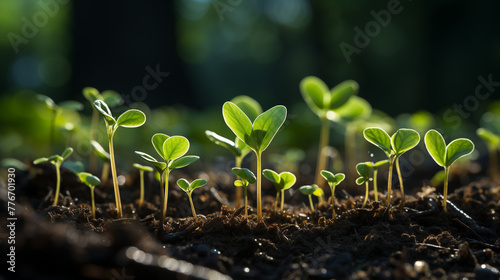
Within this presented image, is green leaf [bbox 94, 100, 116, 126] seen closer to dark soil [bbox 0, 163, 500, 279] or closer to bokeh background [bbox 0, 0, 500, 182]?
dark soil [bbox 0, 163, 500, 279]

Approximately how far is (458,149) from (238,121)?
30.5 inches

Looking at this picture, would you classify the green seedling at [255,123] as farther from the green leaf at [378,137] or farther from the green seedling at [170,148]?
the green leaf at [378,137]

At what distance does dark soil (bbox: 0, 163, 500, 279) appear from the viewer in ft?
2.80

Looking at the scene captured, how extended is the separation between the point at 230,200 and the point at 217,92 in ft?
46.8

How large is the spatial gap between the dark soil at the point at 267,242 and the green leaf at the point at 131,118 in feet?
1.08

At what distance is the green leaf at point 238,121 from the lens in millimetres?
1244

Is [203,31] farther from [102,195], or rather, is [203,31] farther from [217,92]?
[102,195]

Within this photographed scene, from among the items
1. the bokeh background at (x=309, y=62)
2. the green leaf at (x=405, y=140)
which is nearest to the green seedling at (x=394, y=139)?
the green leaf at (x=405, y=140)

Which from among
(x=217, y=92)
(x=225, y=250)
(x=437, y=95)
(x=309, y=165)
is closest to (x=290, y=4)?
(x=217, y=92)

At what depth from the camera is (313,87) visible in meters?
1.94

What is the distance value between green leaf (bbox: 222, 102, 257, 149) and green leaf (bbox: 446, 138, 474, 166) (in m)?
0.69

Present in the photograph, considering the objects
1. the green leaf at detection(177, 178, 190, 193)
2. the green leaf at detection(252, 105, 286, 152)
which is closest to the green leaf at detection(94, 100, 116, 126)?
the green leaf at detection(177, 178, 190, 193)

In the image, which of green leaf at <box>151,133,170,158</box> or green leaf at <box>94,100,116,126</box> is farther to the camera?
green leaf at <box>151,133,170,158</box>

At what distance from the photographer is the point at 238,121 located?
1.26 meters
